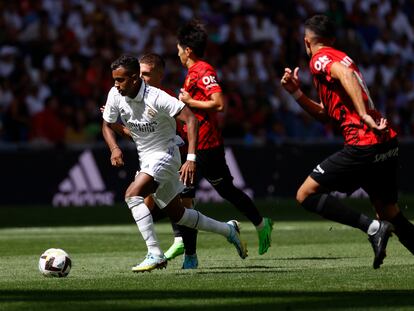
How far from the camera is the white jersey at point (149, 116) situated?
1110cm

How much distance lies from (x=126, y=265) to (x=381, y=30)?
2058 centimetres

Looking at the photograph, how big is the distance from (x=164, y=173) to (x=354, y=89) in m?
2.04

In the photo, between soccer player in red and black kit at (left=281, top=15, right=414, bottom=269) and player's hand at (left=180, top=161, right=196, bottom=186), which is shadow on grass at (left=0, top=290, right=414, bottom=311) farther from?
player's hand at (left=180, top=161, right=196, bottom=186)

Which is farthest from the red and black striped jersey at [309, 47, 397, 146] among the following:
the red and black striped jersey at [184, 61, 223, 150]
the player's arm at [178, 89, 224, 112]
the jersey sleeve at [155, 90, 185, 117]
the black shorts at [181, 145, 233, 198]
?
the black shorts at [181, 145, 233, 198]

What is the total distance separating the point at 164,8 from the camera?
2792cm

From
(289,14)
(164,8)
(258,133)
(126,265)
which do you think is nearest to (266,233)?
(126,265)

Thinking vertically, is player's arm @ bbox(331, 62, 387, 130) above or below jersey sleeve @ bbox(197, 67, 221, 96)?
above

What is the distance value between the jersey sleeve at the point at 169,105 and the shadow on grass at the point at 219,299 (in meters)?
2.14

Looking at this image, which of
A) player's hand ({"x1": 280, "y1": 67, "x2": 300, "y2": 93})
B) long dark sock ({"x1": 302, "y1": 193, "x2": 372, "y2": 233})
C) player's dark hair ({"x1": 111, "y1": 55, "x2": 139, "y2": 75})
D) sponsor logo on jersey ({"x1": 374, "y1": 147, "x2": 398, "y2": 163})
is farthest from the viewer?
player's dark hair ({"x1": 111, "y1": 55, "x2": 139, "y2": 75})

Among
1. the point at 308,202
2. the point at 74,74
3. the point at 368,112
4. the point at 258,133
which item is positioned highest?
the point at 368,112

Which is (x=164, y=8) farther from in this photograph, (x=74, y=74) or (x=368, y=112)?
(x=368, y=112)

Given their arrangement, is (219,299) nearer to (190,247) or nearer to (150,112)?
(150,112)

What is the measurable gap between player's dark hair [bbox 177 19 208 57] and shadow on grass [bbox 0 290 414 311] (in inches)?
155

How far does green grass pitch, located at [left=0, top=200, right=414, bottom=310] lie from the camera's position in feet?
28.7
